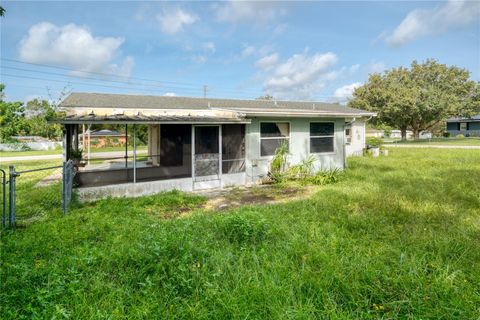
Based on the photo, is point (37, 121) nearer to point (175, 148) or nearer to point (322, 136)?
point (175, 148)

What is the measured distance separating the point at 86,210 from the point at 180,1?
8.90 metres

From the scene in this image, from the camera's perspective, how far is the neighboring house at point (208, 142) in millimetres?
8930

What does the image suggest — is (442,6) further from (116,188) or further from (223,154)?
(116,188)

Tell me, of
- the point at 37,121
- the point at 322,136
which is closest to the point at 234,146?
the point at 322,136

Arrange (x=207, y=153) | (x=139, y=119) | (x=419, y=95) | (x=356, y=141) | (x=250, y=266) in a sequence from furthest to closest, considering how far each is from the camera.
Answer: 1. (x=419, y=95)
2. (x=356, y=141)
3. (x=207, y=153)
4. (x=139, y=119)
5. (x=250, y=266)

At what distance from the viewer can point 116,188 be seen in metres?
8.56

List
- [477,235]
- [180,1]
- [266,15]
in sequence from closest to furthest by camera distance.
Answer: [477,235]
[180,1]
[266,15]

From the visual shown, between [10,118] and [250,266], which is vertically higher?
[10,118]

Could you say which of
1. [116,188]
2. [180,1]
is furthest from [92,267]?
[180,1]

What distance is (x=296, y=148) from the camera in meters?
11.6

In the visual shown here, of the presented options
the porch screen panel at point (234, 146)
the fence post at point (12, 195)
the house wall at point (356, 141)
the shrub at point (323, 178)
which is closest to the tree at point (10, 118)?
the porch screen panel at point (234, 146)

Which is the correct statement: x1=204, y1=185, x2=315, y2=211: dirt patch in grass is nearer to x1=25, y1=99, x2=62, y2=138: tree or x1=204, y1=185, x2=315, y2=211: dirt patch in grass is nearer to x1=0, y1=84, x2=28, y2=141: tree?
x1=0, y1=84, x2=28, y2=141: tree

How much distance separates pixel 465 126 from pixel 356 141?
1628 inches

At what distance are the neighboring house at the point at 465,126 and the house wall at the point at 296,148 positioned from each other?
44.3 metres
